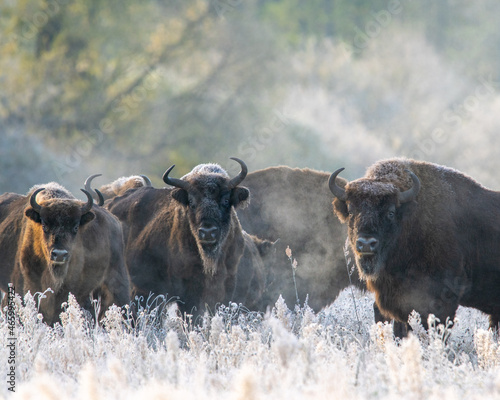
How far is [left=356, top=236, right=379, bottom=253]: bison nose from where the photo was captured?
7031 millimetres

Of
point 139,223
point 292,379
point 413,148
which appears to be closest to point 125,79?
point 413,148

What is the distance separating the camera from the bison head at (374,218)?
711 cm

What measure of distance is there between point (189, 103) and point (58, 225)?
23.6 m

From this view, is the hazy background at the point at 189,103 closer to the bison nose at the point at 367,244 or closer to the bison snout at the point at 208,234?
the bison snout at the point at 208,234

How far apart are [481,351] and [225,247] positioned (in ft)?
10.9

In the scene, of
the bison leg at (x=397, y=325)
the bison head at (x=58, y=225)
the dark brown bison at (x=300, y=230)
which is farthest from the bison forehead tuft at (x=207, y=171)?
the bison leg at (x=397, y=325)

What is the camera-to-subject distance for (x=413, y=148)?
33062 mm

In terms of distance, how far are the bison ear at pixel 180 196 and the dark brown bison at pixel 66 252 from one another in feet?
2.56

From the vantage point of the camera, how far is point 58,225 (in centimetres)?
764
